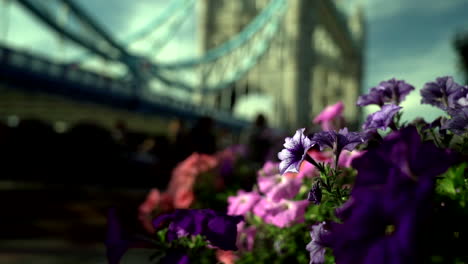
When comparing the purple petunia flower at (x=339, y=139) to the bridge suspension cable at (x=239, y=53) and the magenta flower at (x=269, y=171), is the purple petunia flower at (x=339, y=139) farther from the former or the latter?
the bridge suspension cable at (x=239, y=53)

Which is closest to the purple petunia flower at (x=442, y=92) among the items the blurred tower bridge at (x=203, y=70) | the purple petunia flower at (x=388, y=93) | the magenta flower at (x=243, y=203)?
the purple petunia flower at (x=388, y=93)

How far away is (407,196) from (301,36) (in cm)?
3300

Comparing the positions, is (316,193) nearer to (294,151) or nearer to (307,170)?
(294,151)

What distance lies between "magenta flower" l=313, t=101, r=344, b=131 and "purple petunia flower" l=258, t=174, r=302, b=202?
0.67ft

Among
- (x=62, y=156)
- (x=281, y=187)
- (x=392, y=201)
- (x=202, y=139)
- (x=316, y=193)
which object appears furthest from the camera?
(x=62, y=156)

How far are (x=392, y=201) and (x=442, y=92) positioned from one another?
1.30 ft

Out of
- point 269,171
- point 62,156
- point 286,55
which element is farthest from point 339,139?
point 286,55

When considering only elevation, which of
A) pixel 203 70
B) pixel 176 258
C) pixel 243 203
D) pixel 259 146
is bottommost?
pixel 176 258

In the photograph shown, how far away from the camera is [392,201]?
1.20ft

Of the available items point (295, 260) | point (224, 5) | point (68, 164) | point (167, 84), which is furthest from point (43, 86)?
point (224, 5)

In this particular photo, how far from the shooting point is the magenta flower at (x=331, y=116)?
Result: 981 mm

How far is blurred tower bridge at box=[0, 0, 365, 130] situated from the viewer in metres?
17.3

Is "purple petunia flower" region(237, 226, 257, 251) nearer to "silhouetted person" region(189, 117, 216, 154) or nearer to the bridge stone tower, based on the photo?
"silhouetted person" region(189, 117, 216, 154)

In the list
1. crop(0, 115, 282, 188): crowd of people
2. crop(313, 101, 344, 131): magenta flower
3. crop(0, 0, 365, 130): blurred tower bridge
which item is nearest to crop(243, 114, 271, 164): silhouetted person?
crop(0, 115, 282, 188): crowd of people
